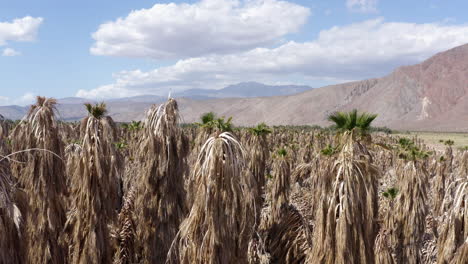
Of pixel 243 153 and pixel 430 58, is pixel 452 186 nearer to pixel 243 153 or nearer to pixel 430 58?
pixel 243 153

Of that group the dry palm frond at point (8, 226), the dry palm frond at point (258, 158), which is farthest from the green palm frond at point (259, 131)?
the dry palm frond at point (8, 226)

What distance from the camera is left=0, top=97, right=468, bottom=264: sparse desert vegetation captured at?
6375 mm

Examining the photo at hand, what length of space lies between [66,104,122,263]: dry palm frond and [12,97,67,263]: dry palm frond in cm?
41

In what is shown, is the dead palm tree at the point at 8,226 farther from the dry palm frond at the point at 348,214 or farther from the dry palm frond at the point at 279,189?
the dry palm frond at the point at 279,189

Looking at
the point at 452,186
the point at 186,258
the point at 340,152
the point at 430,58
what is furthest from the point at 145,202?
the point at 430,58

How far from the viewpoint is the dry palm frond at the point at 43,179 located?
31.0 ft

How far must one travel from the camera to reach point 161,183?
10727 mm

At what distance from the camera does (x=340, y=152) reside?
24.9ft

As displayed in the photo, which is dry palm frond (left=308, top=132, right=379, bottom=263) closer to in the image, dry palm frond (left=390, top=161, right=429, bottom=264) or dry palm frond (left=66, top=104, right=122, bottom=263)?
dry palm frond (left=66, top=104, right=122, bottom=263)

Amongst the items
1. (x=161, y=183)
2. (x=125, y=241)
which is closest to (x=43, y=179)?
(x=161, y=183)

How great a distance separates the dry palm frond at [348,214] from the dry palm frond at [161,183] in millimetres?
4480

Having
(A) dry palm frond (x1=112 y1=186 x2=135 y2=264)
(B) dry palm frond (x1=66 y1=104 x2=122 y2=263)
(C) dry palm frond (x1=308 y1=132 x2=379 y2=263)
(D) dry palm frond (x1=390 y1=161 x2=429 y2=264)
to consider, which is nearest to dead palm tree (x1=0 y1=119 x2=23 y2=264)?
(B) dry palm frond (x1=66 y1=104 x2=122 y2=263)

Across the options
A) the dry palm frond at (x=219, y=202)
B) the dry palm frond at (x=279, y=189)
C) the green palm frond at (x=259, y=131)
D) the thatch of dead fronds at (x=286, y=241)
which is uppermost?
the green palm frond at (x=259, y=131)

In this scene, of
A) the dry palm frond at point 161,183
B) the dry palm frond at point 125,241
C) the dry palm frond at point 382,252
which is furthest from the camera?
the dry palm frond at point 125,241
